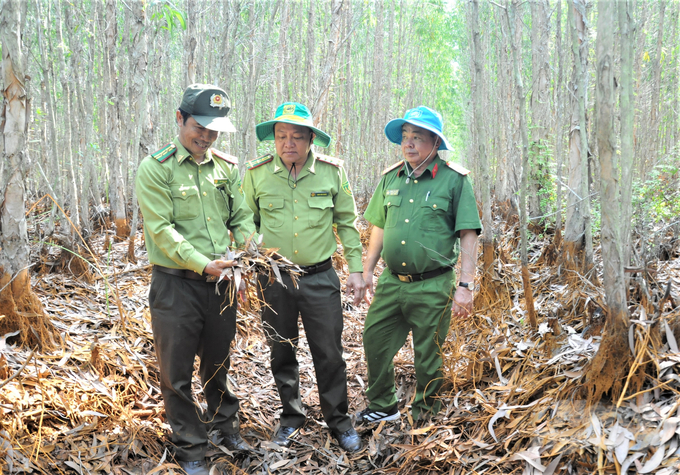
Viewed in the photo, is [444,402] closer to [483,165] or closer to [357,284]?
[357,284]

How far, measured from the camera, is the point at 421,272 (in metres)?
2.99

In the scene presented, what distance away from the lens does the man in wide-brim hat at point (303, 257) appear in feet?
9.83

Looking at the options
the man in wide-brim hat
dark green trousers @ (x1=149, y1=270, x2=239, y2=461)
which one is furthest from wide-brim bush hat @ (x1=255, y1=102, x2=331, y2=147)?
dark green trousers @ (x1=149, y1=270, x2=239, y2=461)

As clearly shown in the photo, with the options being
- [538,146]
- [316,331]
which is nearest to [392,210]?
[316,331]

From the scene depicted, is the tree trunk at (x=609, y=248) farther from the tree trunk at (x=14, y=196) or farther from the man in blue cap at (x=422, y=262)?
the tree trunk at (x=14, y=196)

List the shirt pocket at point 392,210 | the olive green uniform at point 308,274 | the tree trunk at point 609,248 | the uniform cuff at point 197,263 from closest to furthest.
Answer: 1. the tree trunk at point 609,248
2. the uniform cuff at point 197,263
3. the olive green uniform at point 308,274
4. the shirt pocket at point 392,210

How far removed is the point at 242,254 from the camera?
2650 mm

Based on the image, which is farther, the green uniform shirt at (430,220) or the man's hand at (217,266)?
the green uniform shirt at (430,220)

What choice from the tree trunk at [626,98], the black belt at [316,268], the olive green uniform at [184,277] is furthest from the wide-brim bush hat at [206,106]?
the tree trunk at [626,98]

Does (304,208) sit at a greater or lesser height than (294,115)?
lesser

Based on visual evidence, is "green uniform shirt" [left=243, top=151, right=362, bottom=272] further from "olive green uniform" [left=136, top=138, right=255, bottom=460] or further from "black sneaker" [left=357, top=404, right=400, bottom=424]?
"black sneaker" [left=357, top=404, right=400, bottom=424]

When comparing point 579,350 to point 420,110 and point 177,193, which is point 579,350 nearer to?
point 420,110

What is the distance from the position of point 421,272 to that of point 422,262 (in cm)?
7

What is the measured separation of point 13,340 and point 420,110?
305 cm
